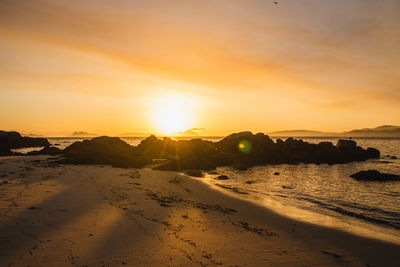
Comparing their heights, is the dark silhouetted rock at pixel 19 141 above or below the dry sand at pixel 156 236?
above

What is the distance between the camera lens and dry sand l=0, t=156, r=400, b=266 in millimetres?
5199

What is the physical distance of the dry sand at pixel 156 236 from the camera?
520 centimetres

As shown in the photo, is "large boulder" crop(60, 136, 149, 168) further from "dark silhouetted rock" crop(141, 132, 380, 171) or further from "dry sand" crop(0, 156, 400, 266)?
"dry sand" crop(0, 156, 400, 266)

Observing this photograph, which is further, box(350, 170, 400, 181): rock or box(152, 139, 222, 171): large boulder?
box(152, 139, 222, 171): large boulder

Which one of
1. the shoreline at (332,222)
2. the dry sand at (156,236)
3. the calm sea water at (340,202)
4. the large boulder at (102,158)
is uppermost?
the large boulder at (102,158)

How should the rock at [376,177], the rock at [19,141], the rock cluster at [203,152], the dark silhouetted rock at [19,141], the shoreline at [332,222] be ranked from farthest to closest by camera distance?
1. the rock at [19,141]
2. the dark silhouetted rock at [19,141]
3. the rock cluster at [203,152]
4. the rock at [376,177]
5. the shoreline at [332,222]

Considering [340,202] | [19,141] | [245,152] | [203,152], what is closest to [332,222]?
[340,202]

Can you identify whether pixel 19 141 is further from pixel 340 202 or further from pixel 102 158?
pixel 340 202

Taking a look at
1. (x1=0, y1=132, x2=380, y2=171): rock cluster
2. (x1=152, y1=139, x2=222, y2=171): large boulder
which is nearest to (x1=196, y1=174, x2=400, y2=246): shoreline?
(x1=152, y1=139, x2=222, y2=171): large boulder

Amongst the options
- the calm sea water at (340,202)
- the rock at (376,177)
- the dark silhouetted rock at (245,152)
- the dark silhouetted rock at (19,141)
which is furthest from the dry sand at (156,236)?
the dark silhouetted rock at (19,141)

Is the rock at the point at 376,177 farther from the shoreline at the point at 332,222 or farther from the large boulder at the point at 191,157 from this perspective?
the large boulder at the point at 191,157

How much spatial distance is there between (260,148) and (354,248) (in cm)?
3096

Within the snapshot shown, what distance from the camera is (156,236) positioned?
20.8 feet

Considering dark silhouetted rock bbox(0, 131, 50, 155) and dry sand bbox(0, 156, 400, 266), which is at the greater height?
dark silhouetted rock bbox(0, 131, 50, 155)
